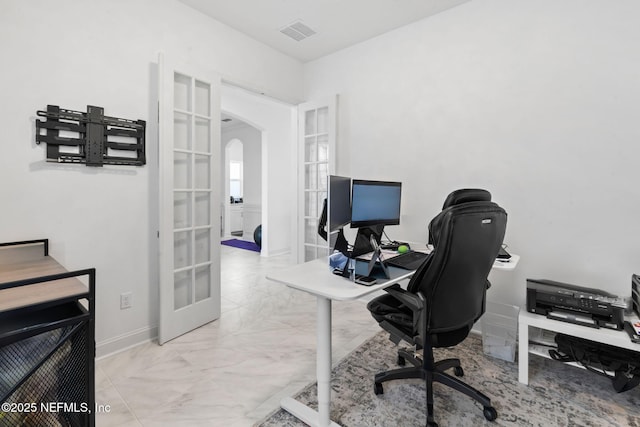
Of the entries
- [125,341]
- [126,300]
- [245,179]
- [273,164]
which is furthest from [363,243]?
[245,179]

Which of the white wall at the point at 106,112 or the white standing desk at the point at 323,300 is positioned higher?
the white wall at the point at 106,112

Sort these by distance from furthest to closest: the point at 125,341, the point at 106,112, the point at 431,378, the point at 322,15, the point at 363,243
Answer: the point at 322,15, the point at 125,341, the point at 106,112, the point at 363,243, the point at 431,378

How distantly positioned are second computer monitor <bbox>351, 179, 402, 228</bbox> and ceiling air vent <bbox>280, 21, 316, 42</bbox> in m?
1.91

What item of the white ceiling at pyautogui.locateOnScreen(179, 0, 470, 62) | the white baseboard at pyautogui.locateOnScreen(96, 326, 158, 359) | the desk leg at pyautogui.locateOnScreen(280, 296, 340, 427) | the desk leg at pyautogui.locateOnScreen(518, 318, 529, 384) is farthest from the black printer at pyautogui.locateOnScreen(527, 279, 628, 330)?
the white baseboard at pyautogui.locateOnScreen(96, 326, 158, 359)

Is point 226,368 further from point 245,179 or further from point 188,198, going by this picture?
point 245,179

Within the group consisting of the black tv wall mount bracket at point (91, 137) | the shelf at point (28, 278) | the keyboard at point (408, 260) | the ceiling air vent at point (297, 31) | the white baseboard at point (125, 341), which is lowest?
the white baseboard at point (125, 341)

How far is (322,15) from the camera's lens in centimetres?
290

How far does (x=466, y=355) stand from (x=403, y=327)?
1.09 metres

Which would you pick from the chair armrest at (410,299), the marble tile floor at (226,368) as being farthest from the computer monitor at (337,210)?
the marble tile floor at (226,368)

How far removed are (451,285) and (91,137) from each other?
2.53 m

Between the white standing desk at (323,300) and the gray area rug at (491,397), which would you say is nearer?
the white standing desk at (323,300)

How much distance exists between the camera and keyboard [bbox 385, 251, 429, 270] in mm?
1812

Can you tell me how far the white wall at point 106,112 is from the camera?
1923 mm

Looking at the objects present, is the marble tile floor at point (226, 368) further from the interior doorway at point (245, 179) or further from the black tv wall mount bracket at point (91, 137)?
the interior doorway at point (245, 179)
